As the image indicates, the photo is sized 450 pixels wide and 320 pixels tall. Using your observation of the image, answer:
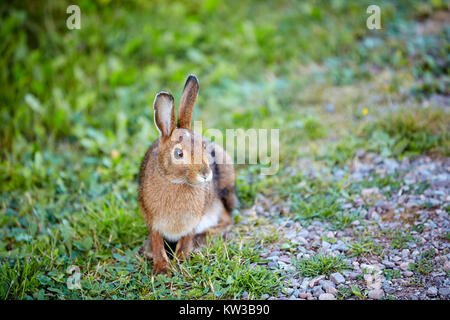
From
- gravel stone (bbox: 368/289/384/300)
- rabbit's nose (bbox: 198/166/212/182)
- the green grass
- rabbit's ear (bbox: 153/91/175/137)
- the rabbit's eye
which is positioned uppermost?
rabbit's ear (bbox: 153/91/175/137)

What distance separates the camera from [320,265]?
3.50 metres

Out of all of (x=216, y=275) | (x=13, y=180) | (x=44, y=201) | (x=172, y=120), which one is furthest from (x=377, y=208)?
(x=13, y=180)

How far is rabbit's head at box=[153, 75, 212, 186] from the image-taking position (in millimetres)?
3369

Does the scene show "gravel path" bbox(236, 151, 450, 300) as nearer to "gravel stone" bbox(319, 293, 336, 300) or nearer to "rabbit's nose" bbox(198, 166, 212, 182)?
"gravel stone" bbox(319, 293, 336, 300)

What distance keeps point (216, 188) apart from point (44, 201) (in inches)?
73.2

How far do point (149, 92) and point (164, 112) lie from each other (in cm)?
309

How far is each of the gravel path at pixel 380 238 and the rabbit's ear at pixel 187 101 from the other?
1.25m

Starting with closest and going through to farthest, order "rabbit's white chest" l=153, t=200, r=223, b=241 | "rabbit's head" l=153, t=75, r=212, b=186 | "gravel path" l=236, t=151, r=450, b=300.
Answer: "gravel path" l=236, t=151, r=450, b=300
"rabbit's head" l=153, t=75, r=212, b=186
"rabbit's white chest" l=153, t=200, r=223, b=241

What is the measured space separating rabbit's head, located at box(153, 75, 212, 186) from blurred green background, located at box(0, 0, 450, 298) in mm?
1027

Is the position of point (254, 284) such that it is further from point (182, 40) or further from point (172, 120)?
point (182, 40)

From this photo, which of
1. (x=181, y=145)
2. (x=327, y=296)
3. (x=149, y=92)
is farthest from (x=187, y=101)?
(x=149, y=92)

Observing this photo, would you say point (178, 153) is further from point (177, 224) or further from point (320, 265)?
point (320, 265)

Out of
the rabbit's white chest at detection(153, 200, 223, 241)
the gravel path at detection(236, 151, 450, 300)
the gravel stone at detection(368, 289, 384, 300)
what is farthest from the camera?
the rabbit's white chest at detection(153, 200, 223, 241)

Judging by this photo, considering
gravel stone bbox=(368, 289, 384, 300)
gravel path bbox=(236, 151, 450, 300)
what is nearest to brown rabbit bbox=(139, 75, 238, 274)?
gravel path bbox=(236, 151, 450, 300)
